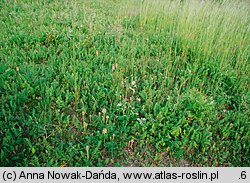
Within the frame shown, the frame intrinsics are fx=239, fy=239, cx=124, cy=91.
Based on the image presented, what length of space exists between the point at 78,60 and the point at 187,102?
7.26ft

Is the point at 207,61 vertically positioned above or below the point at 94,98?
above

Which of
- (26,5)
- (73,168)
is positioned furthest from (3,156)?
(26,5)

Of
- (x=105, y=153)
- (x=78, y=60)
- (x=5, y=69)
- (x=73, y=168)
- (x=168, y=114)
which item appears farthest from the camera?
(x=78, y=60)

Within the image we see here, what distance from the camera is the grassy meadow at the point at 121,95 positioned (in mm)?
3234

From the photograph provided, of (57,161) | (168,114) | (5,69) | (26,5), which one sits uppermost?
(26,5)

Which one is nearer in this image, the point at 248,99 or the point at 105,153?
the point at 105,153

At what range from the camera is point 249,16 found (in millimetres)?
6531

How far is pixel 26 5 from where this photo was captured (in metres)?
6.83

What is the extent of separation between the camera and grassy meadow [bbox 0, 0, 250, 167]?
10.6 ft

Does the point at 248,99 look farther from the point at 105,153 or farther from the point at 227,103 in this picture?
the point at 105,153

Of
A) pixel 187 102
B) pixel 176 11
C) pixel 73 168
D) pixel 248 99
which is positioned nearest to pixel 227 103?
pixel 248 99

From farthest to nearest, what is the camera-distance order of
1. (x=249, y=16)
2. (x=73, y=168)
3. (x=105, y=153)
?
(x=249, y=16) < (x=105, y=153) < (x=73, y=168)

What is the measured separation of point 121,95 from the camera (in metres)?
3.97

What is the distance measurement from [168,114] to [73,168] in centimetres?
162
